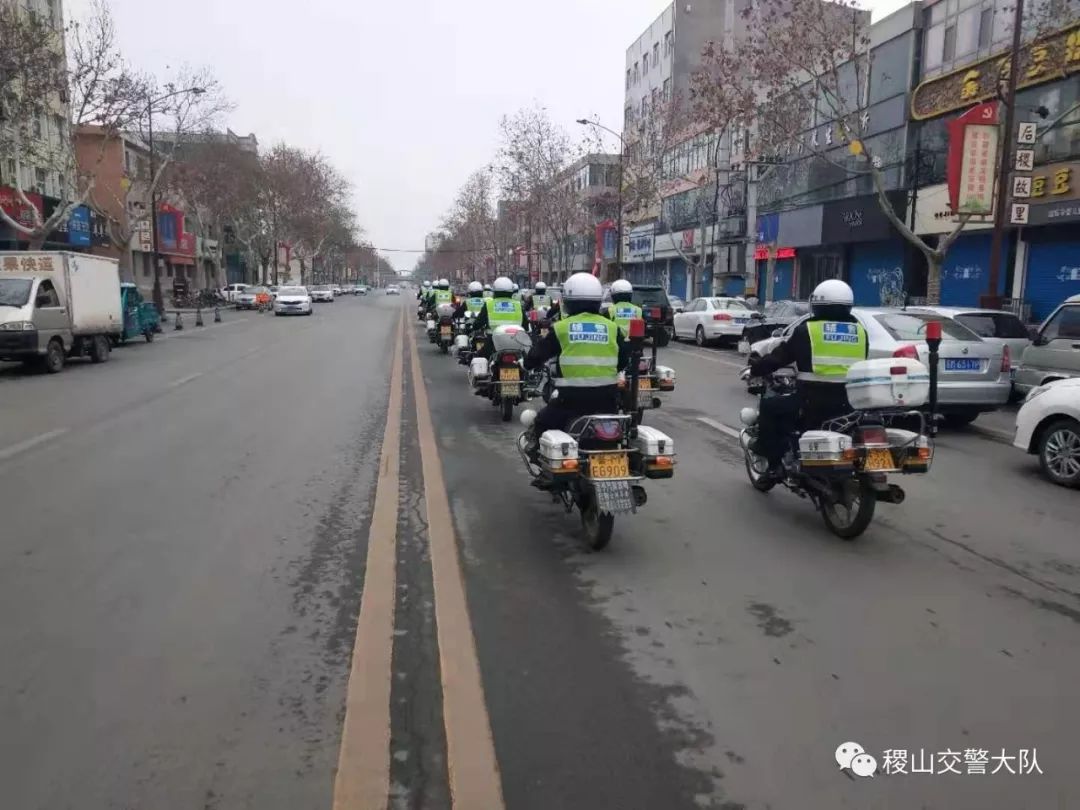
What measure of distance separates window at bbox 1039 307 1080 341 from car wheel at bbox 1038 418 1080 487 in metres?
2.72

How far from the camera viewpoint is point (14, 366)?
18.1m

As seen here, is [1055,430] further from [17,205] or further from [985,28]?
[17,205]

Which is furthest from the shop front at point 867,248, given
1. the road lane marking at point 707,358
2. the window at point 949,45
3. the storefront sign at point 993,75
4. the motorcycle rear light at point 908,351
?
the motorcycle rear light at point 908,351

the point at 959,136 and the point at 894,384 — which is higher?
the point at 959,136

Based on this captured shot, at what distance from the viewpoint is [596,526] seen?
5.59 meters

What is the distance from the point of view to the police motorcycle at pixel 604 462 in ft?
17.7

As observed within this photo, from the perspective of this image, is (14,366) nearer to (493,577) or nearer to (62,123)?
(493,577)

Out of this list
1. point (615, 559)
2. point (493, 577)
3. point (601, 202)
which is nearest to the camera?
point (493, 577)

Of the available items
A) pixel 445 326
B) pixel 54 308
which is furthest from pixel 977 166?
pixel 54 308

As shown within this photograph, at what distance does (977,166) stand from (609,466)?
682 inches

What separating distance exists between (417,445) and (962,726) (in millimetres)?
6441

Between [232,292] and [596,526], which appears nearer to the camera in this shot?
[596,526]

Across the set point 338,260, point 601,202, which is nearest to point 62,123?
point 601,202

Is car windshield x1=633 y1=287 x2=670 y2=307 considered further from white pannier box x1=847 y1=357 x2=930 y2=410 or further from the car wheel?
white pannier box x1=847 y1=357 x2=930 y2=410
